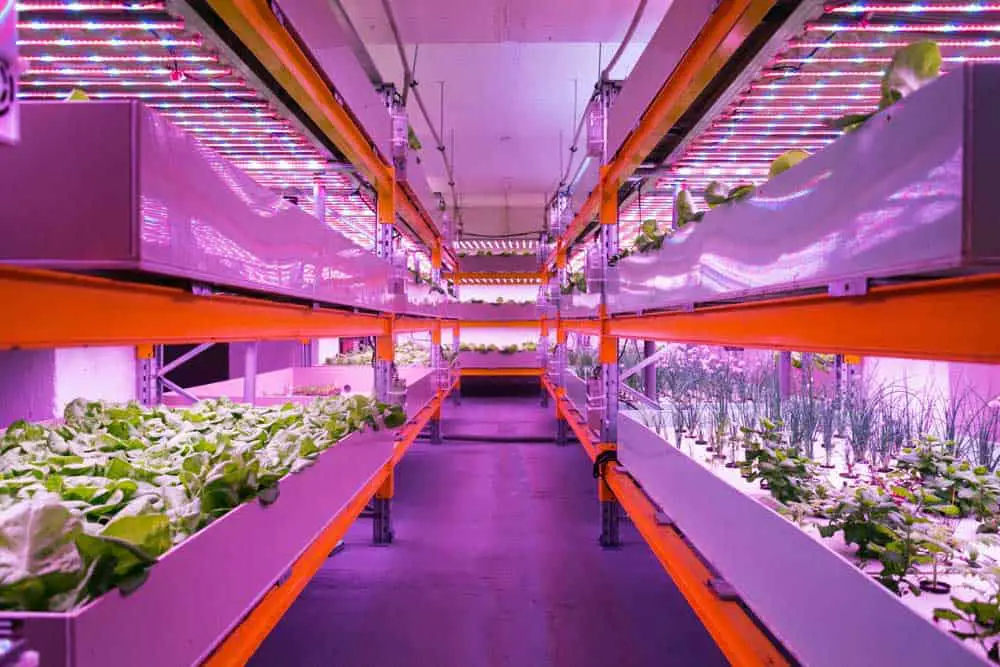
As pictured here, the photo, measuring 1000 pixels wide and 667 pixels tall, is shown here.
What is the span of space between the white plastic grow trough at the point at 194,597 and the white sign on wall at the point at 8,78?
54 centimetres

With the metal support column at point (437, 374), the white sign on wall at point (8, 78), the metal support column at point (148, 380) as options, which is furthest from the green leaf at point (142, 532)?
the metal support column at point (437, 374)

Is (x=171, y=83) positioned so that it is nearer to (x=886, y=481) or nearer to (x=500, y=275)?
(x=886, y=481)

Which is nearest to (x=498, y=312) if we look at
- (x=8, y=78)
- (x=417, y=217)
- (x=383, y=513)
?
Answer: (x=417, y=217)

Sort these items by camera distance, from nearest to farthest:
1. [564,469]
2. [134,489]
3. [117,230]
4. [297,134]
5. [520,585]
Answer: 1. [117,230]
2. [134,489]
3. [297,134]
4. [520,585]
5. [564,469]

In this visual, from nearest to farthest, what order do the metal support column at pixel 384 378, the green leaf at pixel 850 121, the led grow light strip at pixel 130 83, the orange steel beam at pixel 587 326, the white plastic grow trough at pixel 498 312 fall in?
the green leaf at pixel 850 121 < the led grow light strip at pixel 130 83 < the metal support column at pixel 384 378 < the orange steel beam at pixel 587 326 < the white plastic grow trough at pixel 498 312

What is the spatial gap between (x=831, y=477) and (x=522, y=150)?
6.80 meters

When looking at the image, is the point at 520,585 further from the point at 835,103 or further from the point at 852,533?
the point at 835,103

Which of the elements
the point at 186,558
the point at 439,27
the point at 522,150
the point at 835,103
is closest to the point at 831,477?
the point at 835,103

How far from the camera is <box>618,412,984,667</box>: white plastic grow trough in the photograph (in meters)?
0.84

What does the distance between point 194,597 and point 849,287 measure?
1195 mm

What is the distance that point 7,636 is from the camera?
67 cm

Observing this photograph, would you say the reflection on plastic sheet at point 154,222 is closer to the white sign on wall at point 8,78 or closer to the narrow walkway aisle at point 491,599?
the white sign on wall at point 8,78

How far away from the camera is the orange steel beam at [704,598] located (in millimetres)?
1385

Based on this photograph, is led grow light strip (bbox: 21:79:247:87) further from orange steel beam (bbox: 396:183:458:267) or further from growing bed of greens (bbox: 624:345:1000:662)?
growing bed of greens (bbox: 624:345:1000:662)
